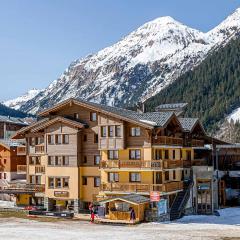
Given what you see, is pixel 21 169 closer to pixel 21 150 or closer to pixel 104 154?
pixel 21 150

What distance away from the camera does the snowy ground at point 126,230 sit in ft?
143

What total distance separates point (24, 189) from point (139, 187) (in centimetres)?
1983

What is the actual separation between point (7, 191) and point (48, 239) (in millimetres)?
29168

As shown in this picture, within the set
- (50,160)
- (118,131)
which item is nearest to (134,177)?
(118,131)

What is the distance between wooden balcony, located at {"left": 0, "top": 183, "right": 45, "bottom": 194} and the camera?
2662 inches

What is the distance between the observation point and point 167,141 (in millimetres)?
60031

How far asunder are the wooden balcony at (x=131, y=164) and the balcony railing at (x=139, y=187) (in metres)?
2.06

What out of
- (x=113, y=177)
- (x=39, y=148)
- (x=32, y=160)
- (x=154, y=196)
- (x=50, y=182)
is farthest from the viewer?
(x=32, y=160)

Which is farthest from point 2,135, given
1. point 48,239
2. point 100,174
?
point 48,239

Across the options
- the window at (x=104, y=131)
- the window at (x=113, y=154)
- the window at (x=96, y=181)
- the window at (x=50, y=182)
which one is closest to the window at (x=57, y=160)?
the window at (x=50, y=182)

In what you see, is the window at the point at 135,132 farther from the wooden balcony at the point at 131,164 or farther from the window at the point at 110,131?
the wooden balcony at the point at 131,164

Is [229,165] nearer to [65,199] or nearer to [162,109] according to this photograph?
[162,109]

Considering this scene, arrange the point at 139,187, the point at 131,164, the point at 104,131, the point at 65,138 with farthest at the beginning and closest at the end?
the point at 65,138 < the point at 104,131 < the point at 131,164 < the point at 139,187

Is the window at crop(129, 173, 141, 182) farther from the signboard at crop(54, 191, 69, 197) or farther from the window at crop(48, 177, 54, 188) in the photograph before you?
the window at crop(48, 177, 54, 188)
